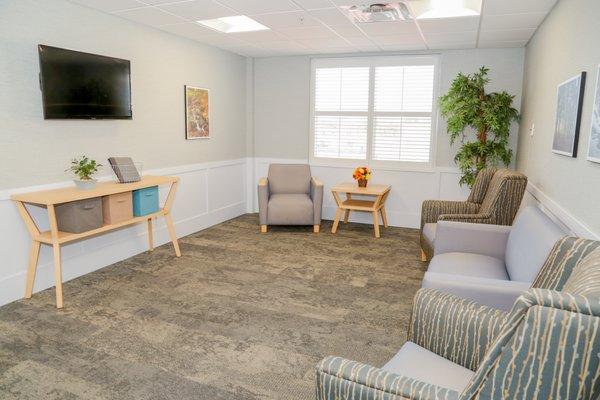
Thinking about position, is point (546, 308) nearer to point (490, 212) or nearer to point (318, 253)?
point (490, 212)

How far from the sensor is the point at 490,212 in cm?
352

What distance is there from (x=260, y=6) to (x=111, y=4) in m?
1.24

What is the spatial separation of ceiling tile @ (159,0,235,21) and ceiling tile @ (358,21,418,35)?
4.44 ft

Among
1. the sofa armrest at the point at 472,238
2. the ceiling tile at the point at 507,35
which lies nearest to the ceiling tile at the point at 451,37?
the ceiling tile at the point at 507,35

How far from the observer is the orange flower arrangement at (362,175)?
18.2ft

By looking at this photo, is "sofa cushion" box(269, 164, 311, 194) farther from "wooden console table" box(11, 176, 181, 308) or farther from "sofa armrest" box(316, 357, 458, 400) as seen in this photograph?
"sofa armrest" box(316, 357, 458, 400)

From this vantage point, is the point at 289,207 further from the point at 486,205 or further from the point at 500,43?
the point at 500,43

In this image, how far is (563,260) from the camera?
1510 millimetres

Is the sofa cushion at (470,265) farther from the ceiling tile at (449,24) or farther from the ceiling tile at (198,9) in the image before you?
the ceiling tile at (198,9)

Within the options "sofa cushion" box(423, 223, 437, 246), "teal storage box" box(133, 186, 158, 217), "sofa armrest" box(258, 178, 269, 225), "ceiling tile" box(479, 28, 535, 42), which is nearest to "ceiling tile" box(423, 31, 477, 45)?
Result: "ceiling tile" box(479, 28, 535, 42)

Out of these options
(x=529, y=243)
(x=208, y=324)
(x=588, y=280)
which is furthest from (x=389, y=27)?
(x=588, y=280)

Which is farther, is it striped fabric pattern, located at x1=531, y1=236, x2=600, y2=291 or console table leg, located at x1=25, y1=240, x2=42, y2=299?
console table leg, located at x1=25, y1=240, x2=42, y2=299

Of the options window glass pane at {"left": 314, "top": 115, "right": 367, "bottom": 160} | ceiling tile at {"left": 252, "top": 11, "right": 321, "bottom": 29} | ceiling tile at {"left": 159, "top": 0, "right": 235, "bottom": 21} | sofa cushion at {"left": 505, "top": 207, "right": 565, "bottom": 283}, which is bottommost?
sofa cushion at {"left": 505, "top": 207, "right": 565, "bottom": 283}

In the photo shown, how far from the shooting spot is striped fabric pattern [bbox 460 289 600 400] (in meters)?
0.82
